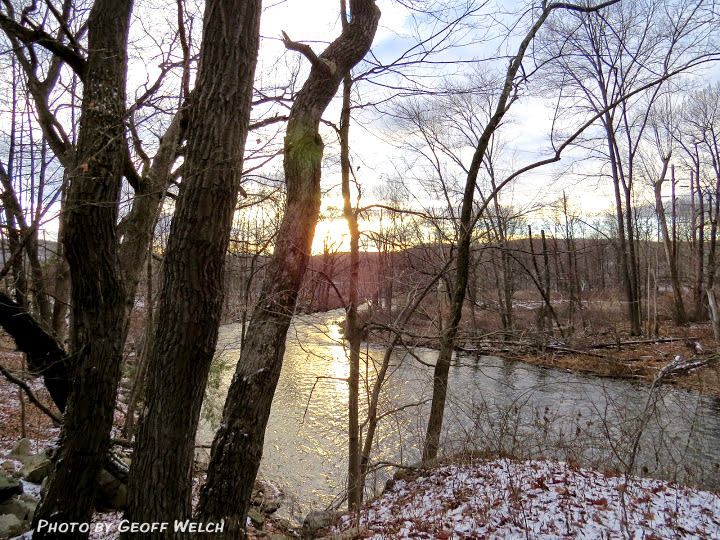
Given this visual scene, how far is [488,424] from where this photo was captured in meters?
6.79

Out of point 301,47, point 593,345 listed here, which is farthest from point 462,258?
point 301,47

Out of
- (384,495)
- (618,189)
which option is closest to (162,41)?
(384,495)

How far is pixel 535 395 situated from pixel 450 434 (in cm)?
362

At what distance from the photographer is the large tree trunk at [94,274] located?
2709 millimetres

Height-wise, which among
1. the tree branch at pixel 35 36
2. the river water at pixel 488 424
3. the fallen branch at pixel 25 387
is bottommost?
the river water at pixel 488 424

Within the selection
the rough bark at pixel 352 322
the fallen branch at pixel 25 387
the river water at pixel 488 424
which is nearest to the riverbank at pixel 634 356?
the river water at pixel 488 424

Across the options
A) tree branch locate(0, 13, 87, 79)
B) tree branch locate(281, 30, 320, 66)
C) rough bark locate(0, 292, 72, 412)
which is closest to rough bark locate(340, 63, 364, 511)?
tree branch locate(281, 30, 320, 66)

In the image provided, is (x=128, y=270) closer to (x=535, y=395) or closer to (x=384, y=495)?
(x=384, y=495)

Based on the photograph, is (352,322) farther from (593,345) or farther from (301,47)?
(593,345)

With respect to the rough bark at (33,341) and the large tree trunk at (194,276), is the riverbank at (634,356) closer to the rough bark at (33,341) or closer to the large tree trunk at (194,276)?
the large tree trunk at (194,276)

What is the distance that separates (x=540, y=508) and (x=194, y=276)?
12.3 ft

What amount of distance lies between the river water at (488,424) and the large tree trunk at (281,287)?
53cm

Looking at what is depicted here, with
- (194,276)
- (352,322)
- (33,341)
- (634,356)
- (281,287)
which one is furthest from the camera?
(634,356)

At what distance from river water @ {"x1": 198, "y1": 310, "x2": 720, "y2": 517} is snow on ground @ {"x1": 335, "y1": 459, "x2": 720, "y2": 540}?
0.42 meters
